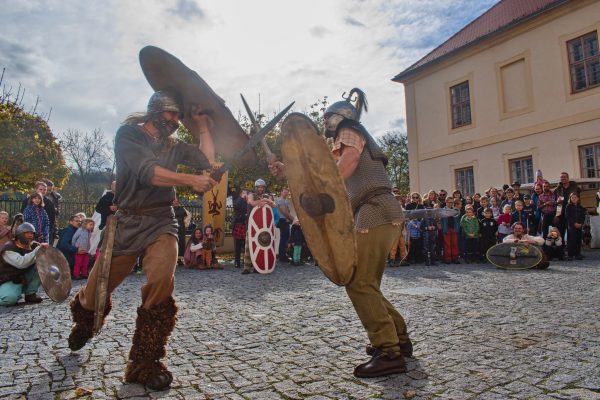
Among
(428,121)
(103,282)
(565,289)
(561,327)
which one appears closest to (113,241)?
(103,282)

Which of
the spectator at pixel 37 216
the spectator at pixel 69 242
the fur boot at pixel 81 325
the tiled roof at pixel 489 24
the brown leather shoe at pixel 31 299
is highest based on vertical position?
the tiled roof at pixel 489 24

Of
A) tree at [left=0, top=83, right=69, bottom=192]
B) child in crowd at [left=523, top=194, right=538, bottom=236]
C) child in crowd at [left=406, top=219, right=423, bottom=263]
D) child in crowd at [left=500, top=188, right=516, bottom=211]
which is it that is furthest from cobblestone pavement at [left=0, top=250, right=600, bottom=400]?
tree at [left=0, top=83, right=69, bottom=192]

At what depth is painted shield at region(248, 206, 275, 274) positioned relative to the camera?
7875 millimetres

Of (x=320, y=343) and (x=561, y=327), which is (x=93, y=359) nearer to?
(x=320, y=343)

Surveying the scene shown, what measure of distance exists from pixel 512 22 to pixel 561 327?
55.5 ft

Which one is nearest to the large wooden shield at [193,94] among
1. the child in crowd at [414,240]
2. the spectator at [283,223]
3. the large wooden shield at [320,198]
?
the large wooden shield at [320,198]

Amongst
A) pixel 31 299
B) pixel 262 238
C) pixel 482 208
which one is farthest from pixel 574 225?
pixel 31 299

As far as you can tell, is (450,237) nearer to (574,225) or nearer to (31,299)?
(574,225)

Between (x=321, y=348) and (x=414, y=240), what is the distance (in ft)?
24.9

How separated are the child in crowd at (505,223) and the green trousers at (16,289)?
30.4 feet

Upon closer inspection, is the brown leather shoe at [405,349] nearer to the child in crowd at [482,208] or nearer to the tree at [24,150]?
the child in crowd at [482,208]

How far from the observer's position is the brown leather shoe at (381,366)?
2.66 meters

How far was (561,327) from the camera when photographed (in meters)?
3.67

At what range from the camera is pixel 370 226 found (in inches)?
115
